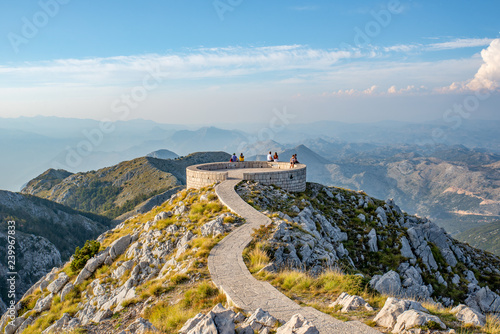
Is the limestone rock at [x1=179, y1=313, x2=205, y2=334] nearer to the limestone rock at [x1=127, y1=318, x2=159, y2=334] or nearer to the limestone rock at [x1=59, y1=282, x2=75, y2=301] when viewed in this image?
the limestone rock at [x1=127, y1=318, x2=159, y2=334]

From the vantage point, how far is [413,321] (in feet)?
23.7

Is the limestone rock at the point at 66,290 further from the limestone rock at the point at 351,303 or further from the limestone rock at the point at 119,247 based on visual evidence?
the limestone rock at the point at 351,303

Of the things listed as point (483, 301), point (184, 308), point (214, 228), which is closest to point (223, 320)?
point (184, 308)

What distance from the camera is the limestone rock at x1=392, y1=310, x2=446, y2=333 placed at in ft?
23.5

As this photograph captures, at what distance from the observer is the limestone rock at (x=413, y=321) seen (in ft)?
23.5

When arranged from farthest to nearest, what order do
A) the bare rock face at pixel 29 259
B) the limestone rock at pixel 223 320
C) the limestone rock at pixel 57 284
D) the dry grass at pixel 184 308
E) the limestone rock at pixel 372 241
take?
the bare rock face at pixel 29 259
the limestone rock at pixel 372 241
the limestone rock at pixel 57 284
the dry grass at pixel 184 308
the limestone rock at pixel 223 320

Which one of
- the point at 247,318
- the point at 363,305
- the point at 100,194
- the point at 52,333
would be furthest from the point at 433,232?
the point at 100,194

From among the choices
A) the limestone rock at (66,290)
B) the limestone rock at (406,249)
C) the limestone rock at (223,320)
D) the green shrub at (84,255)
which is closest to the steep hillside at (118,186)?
the green shrub at (84,255)

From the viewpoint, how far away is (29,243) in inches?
3258

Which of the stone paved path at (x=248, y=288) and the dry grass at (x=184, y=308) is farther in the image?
the dry grass at (x=184, y=308)

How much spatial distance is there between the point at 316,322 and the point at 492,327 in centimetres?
400

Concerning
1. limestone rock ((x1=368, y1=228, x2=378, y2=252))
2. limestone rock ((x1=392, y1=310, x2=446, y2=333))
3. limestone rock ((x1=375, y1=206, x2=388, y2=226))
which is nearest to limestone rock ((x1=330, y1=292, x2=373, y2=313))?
limestone rock ((x1=392, y1=310, x2=446, y2=333))

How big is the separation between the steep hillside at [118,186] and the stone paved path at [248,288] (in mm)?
138769

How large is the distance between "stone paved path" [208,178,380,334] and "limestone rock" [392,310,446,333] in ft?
1.93
